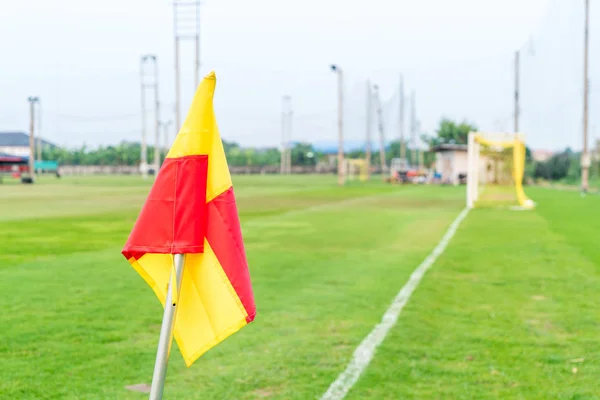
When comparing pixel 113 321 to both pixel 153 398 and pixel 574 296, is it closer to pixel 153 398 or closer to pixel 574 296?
pixel 153 398

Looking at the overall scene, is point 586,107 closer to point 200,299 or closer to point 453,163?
point 453,163

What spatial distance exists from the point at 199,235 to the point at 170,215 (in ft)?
0.49

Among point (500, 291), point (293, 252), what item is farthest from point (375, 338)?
point (293, 252)

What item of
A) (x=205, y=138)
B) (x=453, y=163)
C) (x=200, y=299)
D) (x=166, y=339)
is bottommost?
(x=166, y=339)

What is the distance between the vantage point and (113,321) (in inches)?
310

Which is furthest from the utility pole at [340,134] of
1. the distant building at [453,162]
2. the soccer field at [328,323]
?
the soccer field at [328,323]

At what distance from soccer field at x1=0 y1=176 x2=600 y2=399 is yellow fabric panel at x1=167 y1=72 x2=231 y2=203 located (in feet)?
6.45

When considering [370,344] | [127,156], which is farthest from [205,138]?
[127,156]

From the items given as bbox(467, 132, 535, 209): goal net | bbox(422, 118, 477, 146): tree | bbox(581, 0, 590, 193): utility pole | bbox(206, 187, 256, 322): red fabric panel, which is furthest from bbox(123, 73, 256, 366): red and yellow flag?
bbox(422, 118, 477, 146): tree

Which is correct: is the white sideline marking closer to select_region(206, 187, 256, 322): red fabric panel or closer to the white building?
select_region(206, 187, 256, 322): red fabric panel

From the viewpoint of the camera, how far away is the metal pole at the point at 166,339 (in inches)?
145

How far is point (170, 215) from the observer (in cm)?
373

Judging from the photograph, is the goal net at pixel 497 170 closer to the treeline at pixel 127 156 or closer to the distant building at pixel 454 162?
the distant building at pixel 454 162

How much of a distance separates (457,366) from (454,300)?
119 inches
